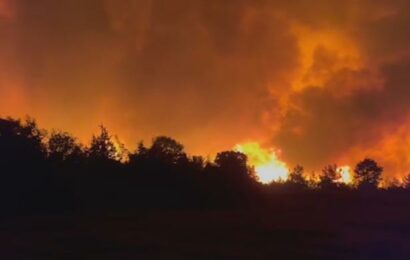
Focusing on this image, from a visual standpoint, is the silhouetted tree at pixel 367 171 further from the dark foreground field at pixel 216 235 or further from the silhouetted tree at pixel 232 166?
the dark foreground field at pixel 216 235

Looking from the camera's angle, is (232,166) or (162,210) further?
(232,166)

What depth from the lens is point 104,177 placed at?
5069cm

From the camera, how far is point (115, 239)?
3272cm

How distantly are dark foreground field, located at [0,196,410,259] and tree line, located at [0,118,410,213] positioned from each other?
4068 millimetres

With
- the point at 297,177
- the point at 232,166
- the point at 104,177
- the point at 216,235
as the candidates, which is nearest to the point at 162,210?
the point at 104,177

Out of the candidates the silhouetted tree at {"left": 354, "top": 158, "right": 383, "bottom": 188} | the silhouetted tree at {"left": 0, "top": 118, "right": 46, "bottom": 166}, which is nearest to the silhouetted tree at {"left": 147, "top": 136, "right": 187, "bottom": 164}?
the silhouetted tree at {"left": 0, "top": 118, "right": 46, "bottom": 166}

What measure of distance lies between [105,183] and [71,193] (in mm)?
2678

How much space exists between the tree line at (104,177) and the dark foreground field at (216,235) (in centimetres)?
407

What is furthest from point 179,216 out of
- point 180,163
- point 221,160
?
point 221,160

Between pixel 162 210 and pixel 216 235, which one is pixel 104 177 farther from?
pixel 216 235

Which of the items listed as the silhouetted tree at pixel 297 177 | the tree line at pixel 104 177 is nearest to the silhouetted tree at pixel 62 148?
the tree line at pixel 104 177

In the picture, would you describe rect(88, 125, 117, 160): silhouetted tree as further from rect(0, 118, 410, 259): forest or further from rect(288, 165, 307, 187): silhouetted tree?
rect(288, 165, 307, 187): silhouetted tree

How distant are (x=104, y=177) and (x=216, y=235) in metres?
17.9

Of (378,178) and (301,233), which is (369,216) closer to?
(301,233)
